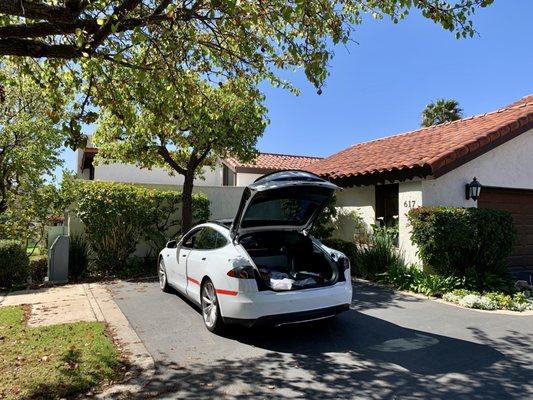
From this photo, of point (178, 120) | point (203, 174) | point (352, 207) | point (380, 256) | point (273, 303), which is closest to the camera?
point (273, 303)

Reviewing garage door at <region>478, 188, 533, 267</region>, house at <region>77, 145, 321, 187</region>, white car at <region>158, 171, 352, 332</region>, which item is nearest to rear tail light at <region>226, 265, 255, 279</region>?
white car at <region>158, 171, 352, 332</region>

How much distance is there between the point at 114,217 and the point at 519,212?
10747 millimetres

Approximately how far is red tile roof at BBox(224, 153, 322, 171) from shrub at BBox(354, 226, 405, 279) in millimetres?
11823

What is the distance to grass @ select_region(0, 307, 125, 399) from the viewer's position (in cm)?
421

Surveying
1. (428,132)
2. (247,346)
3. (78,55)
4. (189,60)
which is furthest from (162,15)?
(428,132)

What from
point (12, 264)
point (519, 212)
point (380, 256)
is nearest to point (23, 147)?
point (12, 264)

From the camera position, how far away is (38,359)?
16.2ft

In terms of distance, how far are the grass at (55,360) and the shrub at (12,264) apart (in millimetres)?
3591

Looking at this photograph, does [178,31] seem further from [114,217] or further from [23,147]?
[23,147]

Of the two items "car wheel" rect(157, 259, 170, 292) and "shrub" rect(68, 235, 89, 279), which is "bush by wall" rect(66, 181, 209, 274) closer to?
"shrub" rect(68, 235, 89, 279)

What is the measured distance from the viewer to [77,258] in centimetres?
1100

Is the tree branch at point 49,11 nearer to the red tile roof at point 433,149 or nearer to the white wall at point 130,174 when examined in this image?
the red tile roof at point 433,149

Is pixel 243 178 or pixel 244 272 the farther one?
pixel 243 178

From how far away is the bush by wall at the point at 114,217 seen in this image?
1121 cm
